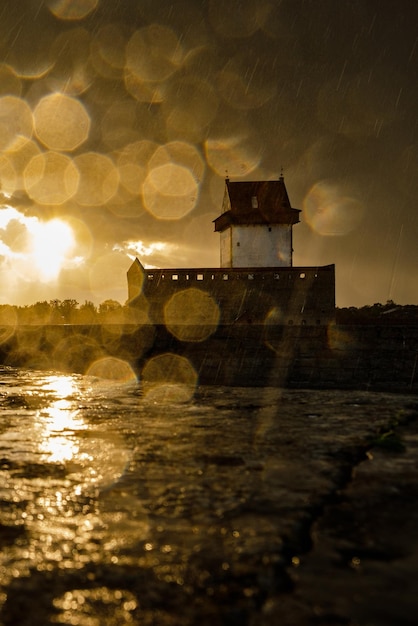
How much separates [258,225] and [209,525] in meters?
42.1

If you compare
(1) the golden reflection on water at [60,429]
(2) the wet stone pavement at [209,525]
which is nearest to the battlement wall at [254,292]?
(1) the golden reflection on water at [60,429]

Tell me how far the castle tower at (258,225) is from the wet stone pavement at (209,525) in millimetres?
37230

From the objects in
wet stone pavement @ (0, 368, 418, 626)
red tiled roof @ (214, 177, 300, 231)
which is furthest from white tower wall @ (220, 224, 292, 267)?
wet stone pavement @ (0, 368, 418, 626)

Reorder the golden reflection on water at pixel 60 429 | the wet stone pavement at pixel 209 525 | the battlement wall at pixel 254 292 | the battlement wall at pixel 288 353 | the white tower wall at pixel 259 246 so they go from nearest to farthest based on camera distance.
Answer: the wet stone pavement at pixel 209 525 < the golden reflection on water at pixel 60 429 < the battlement wall at pixel 288 353 < the battlement wall at pixel 254 292 < the white tower wall at pixel 259 246

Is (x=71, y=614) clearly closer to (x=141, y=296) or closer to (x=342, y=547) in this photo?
(x=342, y=547)

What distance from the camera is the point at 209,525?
4.09 m

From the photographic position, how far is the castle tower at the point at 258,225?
45.0m

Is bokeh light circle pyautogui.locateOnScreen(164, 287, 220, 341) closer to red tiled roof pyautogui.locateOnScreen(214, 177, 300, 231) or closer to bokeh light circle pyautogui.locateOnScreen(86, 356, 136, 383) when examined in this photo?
bokeh light circle pyautogui.locateOnScreen(86, 356, 136, 383)

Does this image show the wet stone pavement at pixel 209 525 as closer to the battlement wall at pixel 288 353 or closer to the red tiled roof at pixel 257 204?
the battlement wall at pixel 288 353

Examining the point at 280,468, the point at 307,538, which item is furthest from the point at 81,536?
the point at 280,468

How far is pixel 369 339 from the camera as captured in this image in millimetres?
17141

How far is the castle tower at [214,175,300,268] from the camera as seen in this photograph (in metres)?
45.0

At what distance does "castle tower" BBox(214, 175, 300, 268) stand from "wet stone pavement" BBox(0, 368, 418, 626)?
37230 millimetres

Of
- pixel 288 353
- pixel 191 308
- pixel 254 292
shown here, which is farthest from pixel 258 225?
pixel 288 353
